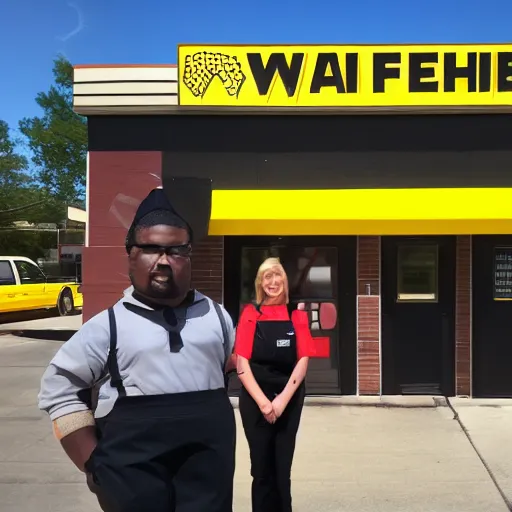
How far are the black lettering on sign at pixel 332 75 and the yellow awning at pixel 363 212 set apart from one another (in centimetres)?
128

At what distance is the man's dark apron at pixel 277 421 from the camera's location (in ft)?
11.2

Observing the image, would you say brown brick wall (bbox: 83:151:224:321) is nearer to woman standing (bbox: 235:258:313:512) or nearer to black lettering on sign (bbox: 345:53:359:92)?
black lettering on sign (bbox: 345:53:359:92)

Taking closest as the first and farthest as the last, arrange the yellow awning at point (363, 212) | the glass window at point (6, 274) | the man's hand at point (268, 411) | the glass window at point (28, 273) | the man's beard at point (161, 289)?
the man's beard at point (161, 289), the man's hand at point (268, 411), the yellow awning at point (363, 212), the glass window at point (6, 274), the glass window at point (28, 273)

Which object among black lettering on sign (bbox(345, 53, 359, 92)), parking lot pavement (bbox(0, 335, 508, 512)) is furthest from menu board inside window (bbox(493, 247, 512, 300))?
black lettering on sign (bbox(345, 53, 359, 92))

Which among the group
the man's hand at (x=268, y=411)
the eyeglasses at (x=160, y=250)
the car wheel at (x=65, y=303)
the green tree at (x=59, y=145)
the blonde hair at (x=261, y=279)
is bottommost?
the car wheel at (x=65, y=303)

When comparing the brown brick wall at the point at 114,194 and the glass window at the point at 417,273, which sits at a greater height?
the brown brick wall at the point at 114,194

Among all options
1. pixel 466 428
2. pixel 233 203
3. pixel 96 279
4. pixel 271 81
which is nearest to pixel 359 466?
pixel 466 428

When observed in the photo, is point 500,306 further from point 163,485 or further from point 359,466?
point 163,485

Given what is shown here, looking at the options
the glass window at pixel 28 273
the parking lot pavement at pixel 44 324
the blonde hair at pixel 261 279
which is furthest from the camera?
the glass window at pixel 28 273

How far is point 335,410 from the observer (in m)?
6.52

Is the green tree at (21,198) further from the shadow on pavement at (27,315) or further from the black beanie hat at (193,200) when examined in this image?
the black beanie hat at (193,200)

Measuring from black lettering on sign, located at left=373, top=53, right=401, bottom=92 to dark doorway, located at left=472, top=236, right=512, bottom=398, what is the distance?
217 centimetres

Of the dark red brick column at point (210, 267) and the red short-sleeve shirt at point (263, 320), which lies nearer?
the red short-sleeve shirt at point (263, 320)

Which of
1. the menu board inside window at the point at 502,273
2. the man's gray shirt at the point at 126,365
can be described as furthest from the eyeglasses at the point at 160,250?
the menu board inside window at the point at 502,273
